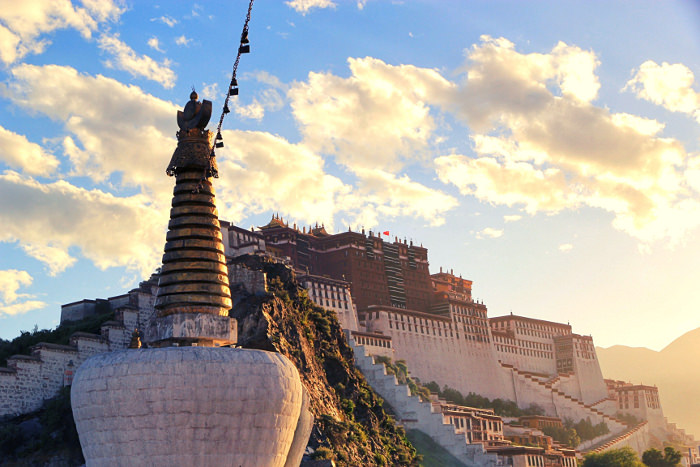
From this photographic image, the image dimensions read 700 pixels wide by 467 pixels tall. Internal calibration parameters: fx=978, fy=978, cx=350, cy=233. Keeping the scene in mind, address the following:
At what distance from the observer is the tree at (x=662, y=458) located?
108 m

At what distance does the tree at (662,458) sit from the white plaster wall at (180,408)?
92369mm

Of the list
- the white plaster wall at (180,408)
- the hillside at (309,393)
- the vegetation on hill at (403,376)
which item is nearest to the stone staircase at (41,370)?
the hillside at (309,393)

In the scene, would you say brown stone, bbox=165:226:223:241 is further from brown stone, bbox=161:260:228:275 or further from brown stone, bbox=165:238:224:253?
brown stone, bbox=161:260:228:275

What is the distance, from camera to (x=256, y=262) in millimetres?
67375

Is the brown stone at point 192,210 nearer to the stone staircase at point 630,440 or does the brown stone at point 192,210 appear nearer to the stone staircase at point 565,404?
the stone staircase at point 630,440

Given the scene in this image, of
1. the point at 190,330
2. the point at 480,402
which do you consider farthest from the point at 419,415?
the point at 190,330

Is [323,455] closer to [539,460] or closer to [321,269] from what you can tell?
[539,460]

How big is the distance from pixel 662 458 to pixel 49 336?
71.7 metres

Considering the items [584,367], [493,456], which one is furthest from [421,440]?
[584,367]

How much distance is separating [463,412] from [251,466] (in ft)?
214

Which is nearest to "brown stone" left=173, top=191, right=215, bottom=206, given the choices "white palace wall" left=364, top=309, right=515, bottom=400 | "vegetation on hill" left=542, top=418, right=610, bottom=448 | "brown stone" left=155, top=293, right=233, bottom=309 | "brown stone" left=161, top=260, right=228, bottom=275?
"brown stone" left=161, top=260, right=228, bottom=275

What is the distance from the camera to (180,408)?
24250 mm

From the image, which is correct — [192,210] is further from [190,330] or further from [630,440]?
[630,440]

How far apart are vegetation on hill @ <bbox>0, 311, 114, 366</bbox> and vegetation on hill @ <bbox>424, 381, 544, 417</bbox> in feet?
152
